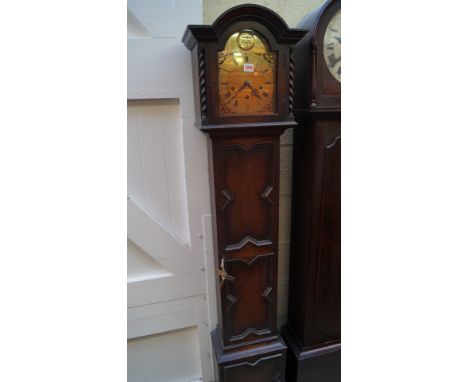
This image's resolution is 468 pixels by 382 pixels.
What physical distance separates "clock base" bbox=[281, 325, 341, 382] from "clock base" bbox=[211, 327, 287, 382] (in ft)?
0.32

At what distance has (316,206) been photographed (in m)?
1.19

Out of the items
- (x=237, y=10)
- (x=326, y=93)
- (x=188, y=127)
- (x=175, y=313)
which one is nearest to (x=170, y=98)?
(x=188, y=127)

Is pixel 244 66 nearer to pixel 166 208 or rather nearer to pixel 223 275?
pixel 166 208

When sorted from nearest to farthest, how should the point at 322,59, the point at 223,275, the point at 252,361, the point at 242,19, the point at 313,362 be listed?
the point at 242,19 → the point at 322,59 → the point at 223,275 → the point at 252,361 → the point at 313,362

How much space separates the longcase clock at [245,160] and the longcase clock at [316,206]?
0.12 metres

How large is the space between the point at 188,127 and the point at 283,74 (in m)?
0.45

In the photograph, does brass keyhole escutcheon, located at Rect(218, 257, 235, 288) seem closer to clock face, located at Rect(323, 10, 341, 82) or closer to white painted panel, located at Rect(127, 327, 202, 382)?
white painted panel, located at Rect(127, 327, 202, 382)

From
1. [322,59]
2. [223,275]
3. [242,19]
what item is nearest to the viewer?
[242,19]

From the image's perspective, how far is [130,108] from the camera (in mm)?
1146

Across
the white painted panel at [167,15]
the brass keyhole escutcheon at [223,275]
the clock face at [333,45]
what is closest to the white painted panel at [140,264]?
the brass keyhole escutcheon at [223,275]

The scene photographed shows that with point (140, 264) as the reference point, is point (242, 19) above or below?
above

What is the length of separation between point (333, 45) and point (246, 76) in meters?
0.36

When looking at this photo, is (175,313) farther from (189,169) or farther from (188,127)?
(188,127)

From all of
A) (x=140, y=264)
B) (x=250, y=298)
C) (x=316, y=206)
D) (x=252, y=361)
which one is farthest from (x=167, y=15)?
(x=252, y=361)
